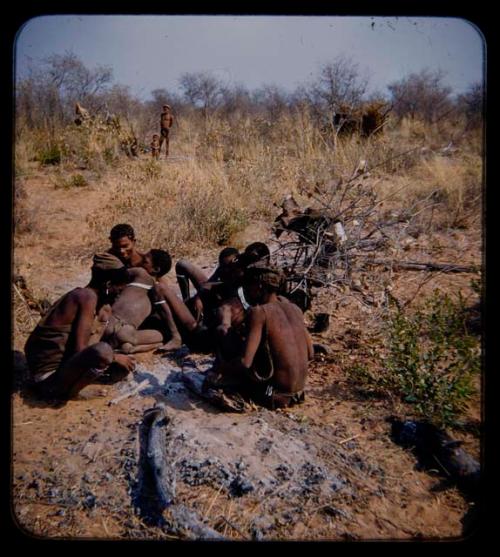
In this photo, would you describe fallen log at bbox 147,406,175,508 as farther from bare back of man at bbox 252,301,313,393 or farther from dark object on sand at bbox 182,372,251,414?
bare back of man at bbox 252,301,313,393

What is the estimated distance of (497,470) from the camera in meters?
2.48

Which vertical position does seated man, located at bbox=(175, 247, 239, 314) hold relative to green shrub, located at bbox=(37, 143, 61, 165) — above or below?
below

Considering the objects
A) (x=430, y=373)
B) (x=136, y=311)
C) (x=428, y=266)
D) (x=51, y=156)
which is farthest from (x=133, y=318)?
(x=51, y=156)

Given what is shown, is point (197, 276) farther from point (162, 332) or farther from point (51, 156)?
point (51, 156)

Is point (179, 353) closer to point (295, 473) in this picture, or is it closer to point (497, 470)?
point (295, 473)

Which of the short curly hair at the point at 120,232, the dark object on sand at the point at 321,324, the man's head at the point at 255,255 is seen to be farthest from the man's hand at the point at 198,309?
the dark object on sand at the point at 321,324

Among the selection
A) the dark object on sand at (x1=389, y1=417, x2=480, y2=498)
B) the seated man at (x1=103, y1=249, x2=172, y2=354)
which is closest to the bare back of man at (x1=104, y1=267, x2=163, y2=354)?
the seated man at (x1=103, y1=249, x2=172, y2=354)

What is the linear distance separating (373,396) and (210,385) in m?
1.18

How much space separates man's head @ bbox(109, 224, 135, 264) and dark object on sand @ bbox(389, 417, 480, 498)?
8.68 feet

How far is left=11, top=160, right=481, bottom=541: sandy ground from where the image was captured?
95.7 inches

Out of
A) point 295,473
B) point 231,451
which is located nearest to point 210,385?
point 231,451

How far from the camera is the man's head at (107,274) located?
400cm

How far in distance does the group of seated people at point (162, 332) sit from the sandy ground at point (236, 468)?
0.21m

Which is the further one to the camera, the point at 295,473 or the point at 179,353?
the point at 179,353
